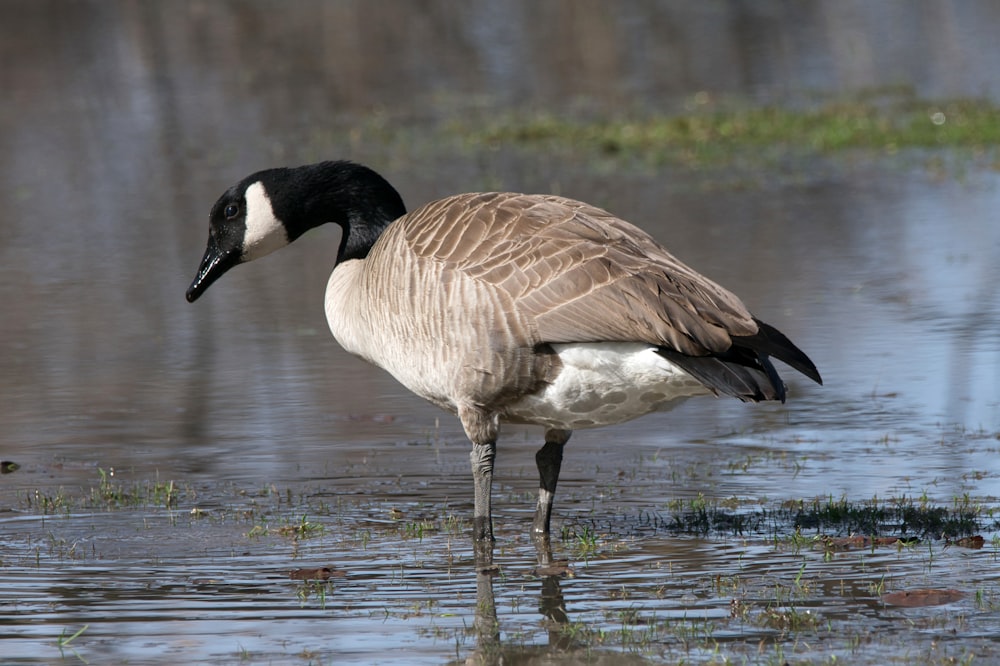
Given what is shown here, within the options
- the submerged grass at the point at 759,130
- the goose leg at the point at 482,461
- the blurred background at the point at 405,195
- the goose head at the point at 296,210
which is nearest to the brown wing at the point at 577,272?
the goose leg at the point at 482,461

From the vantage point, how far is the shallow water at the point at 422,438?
16.1 feet

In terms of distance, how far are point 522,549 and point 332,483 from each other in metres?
1.29

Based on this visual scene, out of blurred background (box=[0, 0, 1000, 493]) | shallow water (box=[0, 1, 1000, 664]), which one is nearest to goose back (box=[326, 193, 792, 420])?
shallow water (box=[0, 1, 1000, 664])

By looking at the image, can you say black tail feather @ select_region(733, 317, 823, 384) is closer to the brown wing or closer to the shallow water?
the brown wing

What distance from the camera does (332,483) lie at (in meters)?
6.85

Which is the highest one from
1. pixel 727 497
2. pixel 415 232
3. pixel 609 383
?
pixel 415 232

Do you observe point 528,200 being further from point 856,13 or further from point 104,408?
point 856,13

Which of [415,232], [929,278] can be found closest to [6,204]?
[929,278]

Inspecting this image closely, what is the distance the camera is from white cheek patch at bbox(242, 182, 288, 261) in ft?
22.9

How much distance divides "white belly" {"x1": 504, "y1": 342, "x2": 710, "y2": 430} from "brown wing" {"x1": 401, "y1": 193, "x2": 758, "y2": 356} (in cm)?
8

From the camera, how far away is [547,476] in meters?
6.12

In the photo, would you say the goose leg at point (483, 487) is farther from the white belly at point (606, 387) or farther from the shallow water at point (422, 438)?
the white belly at point (606, 387)

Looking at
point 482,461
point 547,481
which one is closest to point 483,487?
point 482,461

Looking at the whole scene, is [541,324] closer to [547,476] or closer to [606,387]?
[606,387]
